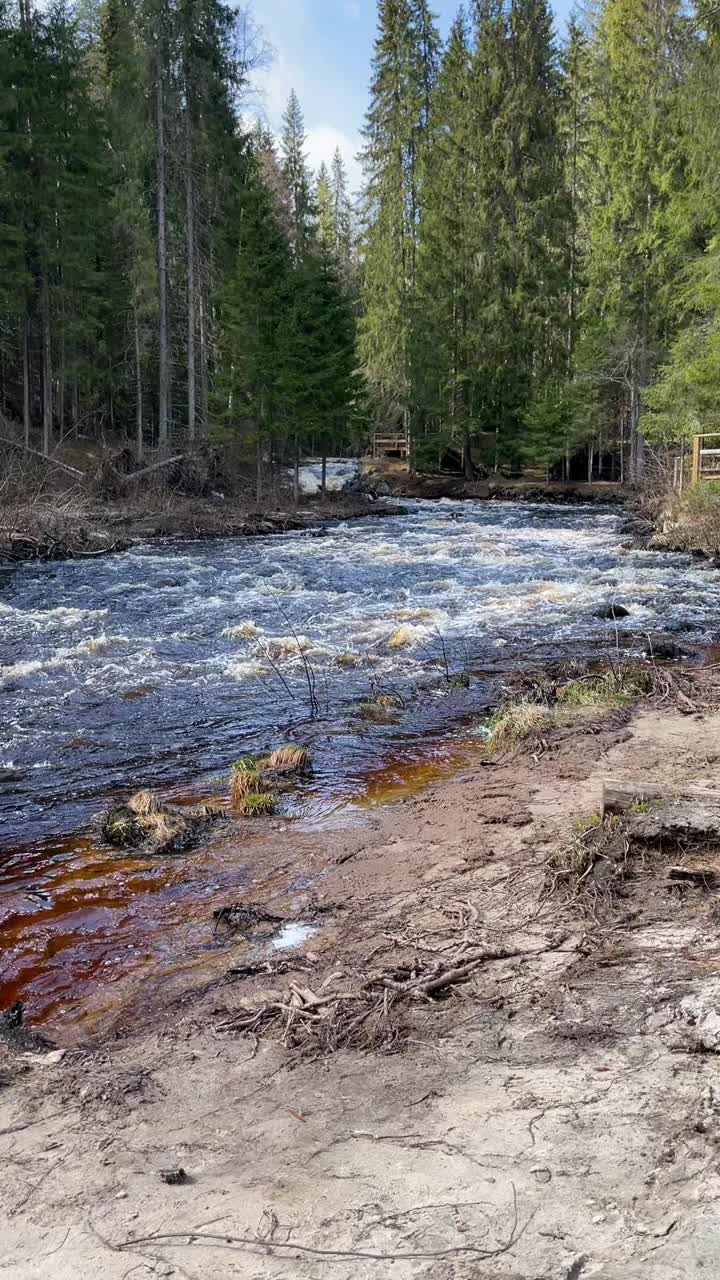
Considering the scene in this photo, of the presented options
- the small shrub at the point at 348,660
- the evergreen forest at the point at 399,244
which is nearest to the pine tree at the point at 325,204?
the evergreen forest at the point at 399,244

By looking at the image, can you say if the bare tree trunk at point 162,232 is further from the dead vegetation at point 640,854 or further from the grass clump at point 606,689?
the dead vegetation at point 640,854

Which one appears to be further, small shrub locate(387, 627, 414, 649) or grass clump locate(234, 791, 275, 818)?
small shrub locate(387, 627, 414, 649)

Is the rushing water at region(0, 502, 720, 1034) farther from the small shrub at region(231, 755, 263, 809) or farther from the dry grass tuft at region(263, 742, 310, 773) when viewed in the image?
the small shrub at region(231, 755, 263, 809)

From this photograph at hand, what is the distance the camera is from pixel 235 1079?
3496mm

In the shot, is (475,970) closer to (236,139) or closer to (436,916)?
(436,916)

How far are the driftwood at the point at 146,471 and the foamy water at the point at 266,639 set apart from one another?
5.35 metres

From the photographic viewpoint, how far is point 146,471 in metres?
27.9

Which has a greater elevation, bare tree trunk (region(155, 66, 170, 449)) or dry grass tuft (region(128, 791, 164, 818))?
bare tree trunk (region(155, 66, 170, 449))

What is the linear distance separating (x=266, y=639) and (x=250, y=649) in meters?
0.59

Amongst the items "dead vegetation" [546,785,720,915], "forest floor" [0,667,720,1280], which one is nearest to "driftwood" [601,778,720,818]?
"dead vegetation" [546,785,720,915]

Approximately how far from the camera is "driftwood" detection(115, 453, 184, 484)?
89.6ft

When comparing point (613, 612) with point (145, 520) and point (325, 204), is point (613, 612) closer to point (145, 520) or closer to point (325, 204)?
point (145, 520)

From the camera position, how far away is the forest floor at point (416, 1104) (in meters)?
2.40

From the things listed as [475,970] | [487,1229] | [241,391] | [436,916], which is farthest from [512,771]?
[241,391]
